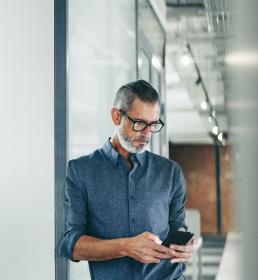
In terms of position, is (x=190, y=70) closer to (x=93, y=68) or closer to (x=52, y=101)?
(x=93, y=68)

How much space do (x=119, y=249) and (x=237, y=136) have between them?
1.24 metres

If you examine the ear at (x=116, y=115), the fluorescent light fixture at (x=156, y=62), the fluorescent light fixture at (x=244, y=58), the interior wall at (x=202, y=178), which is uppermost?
the fluorescent light fixture at (x=156, y=62)

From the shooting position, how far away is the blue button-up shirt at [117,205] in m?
1.74

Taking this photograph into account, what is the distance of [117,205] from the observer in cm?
177

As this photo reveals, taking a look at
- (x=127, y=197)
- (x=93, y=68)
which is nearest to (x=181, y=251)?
(x=127, y=197)

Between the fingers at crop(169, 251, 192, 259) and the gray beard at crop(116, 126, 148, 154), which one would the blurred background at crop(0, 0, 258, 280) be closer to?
the fingers at crop(169, 251, 192, 259)

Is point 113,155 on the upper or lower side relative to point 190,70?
lower

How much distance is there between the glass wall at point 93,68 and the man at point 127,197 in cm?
98

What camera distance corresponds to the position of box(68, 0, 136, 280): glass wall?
2867mm

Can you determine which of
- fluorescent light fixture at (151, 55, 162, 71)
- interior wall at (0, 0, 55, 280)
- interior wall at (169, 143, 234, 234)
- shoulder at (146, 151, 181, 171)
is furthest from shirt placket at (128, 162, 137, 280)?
interior wall at (169, 143, 234, 234)

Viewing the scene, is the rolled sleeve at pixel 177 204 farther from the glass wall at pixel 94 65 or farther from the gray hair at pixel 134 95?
the glass wall at pixel 94 65

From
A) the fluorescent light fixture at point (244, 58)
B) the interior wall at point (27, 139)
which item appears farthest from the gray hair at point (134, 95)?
the fluorescent light fixture at point (244, 58)

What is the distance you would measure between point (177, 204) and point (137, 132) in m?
0.29

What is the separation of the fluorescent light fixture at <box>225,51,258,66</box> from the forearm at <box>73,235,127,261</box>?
125 centimetres
